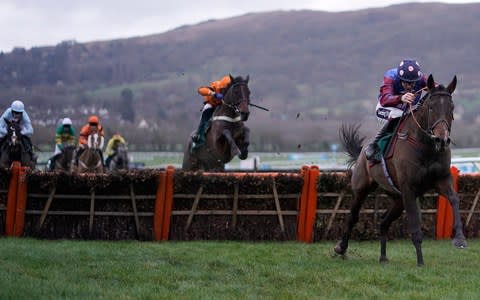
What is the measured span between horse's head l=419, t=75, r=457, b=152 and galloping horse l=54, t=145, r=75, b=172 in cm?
1140

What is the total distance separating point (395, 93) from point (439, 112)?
1.23 metres

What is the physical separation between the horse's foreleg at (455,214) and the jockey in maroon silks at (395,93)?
1.02m

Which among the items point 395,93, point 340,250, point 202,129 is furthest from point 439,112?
point 202,129

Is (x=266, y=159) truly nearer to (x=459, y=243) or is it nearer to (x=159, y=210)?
(x=159, y=210)

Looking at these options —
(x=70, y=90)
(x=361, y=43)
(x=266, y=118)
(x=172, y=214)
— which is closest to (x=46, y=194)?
(x=172, y=214)

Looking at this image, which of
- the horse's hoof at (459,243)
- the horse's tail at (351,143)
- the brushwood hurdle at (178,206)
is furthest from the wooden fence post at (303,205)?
the horse's hoof at (459,243)

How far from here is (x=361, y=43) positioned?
433ft

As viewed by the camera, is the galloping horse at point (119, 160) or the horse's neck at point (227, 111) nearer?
the horse's neck at point (227, 111)

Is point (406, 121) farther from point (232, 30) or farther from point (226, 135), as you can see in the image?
point (232, 30)

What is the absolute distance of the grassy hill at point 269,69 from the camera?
Result: 54719 millimetres

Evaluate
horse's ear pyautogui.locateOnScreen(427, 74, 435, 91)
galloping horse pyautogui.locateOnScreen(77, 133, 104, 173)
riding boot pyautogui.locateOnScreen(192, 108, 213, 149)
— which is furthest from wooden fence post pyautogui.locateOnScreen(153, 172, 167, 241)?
galloping horse pyautogui.locateOnScreen(77, 133, 104, 173)

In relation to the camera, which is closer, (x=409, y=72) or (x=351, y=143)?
(x=409, y=72)

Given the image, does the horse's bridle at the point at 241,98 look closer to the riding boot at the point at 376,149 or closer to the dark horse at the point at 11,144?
the dark horse at the point at 11,144

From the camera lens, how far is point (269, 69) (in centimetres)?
11556
